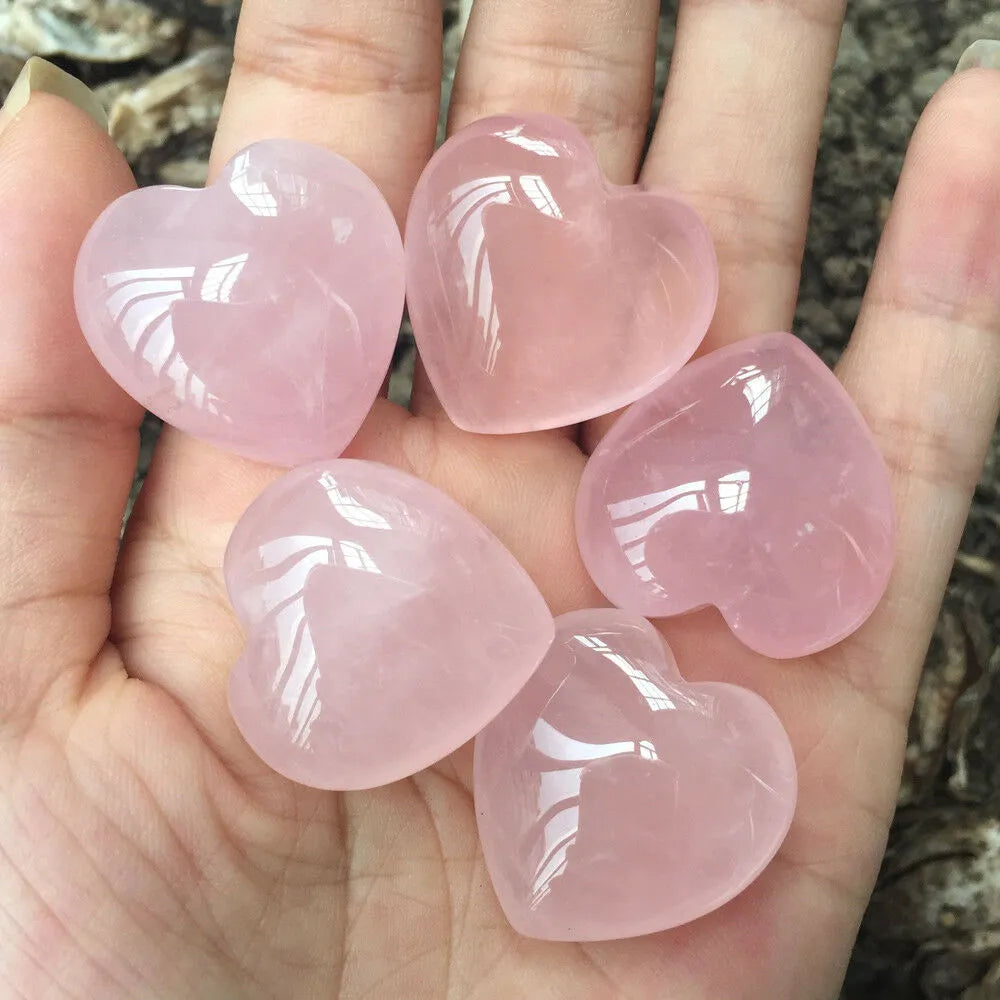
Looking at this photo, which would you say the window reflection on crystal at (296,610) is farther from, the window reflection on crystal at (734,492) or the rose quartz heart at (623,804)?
the window reflection on crystal at (734,492)

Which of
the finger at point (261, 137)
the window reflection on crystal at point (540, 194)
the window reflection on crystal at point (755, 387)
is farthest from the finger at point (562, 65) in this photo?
the window reflection on crystal at point (755, 387)

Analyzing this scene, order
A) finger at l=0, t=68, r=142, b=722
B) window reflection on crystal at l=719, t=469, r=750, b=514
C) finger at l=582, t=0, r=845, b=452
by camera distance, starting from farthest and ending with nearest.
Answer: finger at l=582, t=0, r=845, b=452 < window reflection on crystal at l=719, t=469, r=750, b=514 < finger at l=0, t=68, r=142, b=722

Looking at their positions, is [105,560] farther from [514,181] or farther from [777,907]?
[777,907]

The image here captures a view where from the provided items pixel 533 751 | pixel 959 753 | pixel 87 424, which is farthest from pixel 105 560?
pixel 959 753

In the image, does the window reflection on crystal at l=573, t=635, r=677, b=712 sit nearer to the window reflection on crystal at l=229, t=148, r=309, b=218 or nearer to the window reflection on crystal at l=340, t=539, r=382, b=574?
the window reflection on crystal at l=340, t=539, r=382, b=574

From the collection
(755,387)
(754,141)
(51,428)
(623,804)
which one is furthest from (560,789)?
(754,141)

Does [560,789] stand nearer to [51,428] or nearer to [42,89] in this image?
[51,428]

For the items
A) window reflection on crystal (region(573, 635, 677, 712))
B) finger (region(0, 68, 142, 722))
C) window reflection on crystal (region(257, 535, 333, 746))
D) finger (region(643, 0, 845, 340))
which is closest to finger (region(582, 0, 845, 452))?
finger (region(643, 0, 845, 340))
